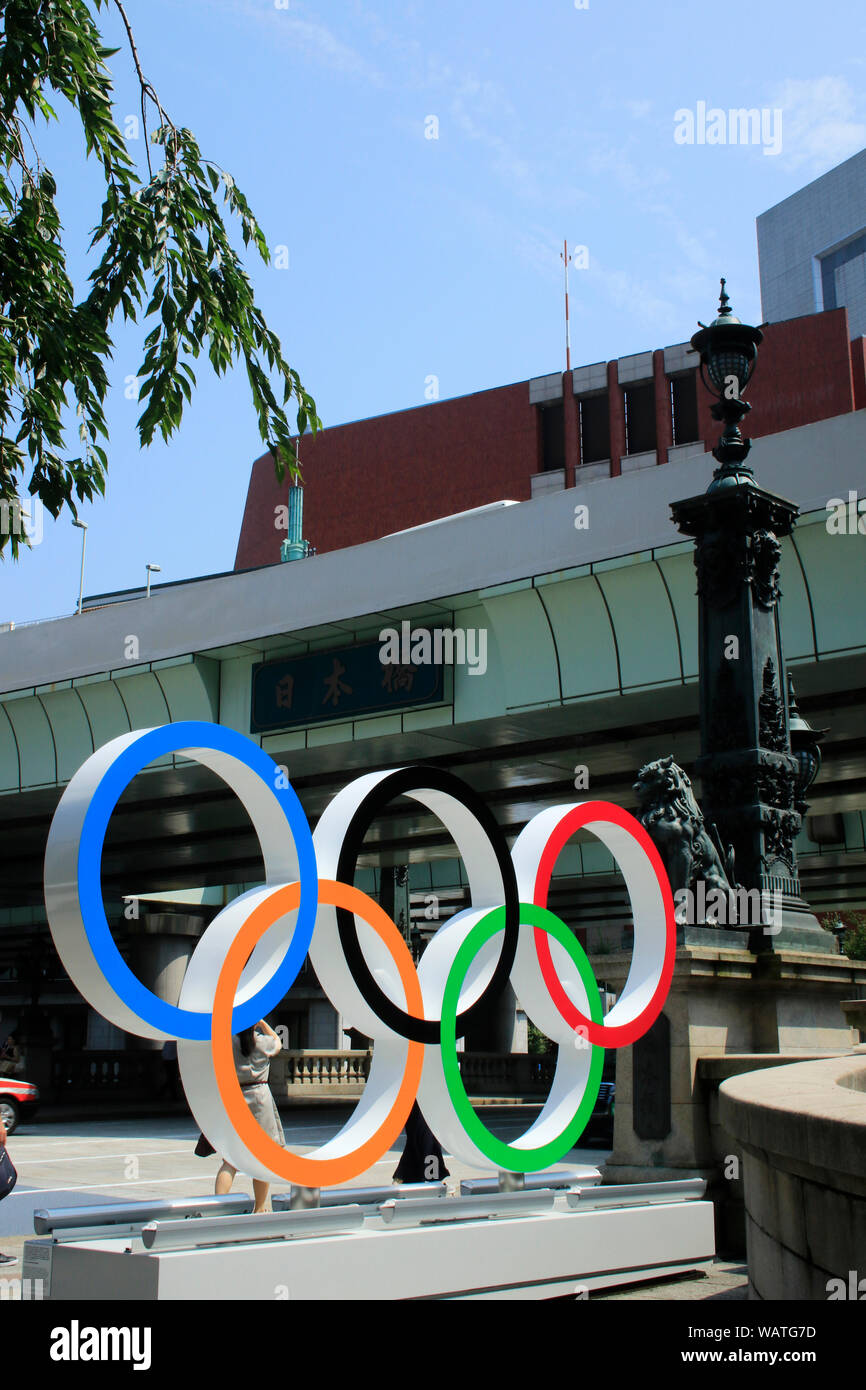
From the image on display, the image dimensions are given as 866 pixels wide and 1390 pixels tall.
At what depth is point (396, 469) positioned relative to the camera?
56844mm

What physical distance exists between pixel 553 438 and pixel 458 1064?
4838cm

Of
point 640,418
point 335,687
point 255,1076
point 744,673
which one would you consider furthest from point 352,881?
point 640,418

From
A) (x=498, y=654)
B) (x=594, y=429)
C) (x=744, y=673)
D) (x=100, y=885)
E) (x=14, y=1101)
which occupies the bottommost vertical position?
(x=14, y=1101)

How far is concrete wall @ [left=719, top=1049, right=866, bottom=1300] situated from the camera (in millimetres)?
4539

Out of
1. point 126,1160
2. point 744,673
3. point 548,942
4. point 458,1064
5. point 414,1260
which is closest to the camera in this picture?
point 414,1260

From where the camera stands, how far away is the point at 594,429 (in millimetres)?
55531

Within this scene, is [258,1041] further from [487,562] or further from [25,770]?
[25,770]

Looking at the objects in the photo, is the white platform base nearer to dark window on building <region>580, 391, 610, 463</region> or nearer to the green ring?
the green ring

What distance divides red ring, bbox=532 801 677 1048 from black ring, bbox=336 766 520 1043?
35 cm

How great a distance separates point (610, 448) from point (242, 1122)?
165 feet

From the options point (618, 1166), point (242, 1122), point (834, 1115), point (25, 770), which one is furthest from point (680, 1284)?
point (25, 770)

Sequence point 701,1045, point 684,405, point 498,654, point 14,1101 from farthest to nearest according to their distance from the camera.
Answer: point 684,405 < point 498,654 < point 14,1101 < point 701,1045

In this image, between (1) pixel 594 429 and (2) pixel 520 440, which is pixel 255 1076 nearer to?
(2) pixel 520 440

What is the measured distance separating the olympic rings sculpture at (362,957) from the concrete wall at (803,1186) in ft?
7.23
